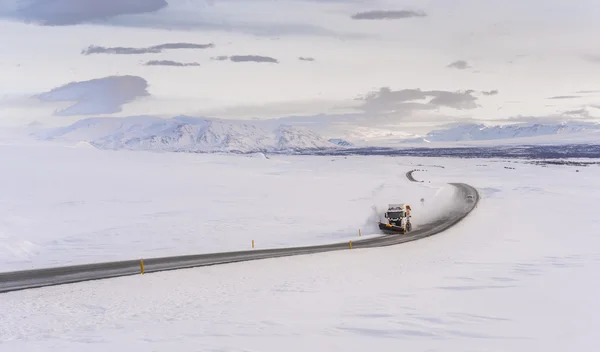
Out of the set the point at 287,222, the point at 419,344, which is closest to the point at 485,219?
the point at 287,222

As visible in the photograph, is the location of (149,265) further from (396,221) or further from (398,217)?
(398,217)

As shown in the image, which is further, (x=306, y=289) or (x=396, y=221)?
(x=396, y=221)

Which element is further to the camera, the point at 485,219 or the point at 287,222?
the point at 485,219

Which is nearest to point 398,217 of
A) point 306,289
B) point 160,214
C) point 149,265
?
point 160,214

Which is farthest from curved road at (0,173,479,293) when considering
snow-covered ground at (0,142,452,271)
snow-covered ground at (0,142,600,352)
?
snow-covered ground at (0,142,452,271)

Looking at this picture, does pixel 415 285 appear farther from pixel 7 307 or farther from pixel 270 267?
pixel 7 307
